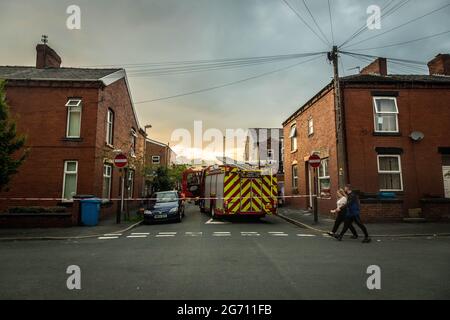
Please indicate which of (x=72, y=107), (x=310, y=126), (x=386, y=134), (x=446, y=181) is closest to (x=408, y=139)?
(x=386, y=134)

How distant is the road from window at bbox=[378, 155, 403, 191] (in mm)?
5967

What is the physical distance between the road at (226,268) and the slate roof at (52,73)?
35.7 feet

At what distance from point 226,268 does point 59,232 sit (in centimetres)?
860

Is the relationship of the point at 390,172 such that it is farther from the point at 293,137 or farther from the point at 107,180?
the point at 107,180

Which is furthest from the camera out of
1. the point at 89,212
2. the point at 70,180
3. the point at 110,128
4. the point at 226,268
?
the point at 110,128

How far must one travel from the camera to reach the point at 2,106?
1255 cm

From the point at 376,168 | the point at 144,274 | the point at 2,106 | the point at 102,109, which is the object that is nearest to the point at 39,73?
the point at 102,109

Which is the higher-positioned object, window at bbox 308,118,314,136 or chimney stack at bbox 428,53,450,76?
chimney stack at bbox 428,53,450,76

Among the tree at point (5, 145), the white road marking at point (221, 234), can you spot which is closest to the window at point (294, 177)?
the white road marking at point (221, 234)

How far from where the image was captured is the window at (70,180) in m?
17.2

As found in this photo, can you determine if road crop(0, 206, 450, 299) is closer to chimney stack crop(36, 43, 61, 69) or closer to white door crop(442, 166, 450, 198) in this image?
white door crop(442, 166, 450, 198)

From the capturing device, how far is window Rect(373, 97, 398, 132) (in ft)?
55.3

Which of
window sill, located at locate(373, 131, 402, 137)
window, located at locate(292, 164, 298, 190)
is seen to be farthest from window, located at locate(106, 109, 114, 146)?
window sill, located at locate(373, 131, 402, 137)

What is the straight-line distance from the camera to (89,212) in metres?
14.6
